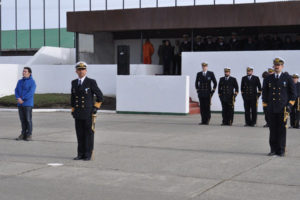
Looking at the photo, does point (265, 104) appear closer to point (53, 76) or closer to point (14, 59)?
point (53, 76)

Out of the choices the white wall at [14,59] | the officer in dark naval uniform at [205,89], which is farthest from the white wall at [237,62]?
the white wall at [14,59]

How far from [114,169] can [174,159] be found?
5.13 feet

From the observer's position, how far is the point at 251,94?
18.2 metres

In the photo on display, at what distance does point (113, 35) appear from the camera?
33781mm

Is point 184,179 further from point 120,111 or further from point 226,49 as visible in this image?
point 226,49

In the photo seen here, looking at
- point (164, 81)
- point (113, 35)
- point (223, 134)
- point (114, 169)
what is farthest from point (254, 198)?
point (113, 35)

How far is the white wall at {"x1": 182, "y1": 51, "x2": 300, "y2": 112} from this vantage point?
77.4ft

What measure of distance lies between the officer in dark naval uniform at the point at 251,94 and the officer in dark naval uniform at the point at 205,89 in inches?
41.1

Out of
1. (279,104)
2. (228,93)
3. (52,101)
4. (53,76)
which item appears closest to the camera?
(279,104)

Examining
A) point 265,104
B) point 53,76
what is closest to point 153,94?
point 53,76

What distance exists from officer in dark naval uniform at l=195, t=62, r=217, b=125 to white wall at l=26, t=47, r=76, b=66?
49.3 ft

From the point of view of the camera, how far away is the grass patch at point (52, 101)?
2614 cm

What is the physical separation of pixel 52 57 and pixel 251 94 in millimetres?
18017

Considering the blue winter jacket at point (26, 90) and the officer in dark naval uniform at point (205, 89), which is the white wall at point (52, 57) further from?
the blue winter jacket at point (26, 90)
